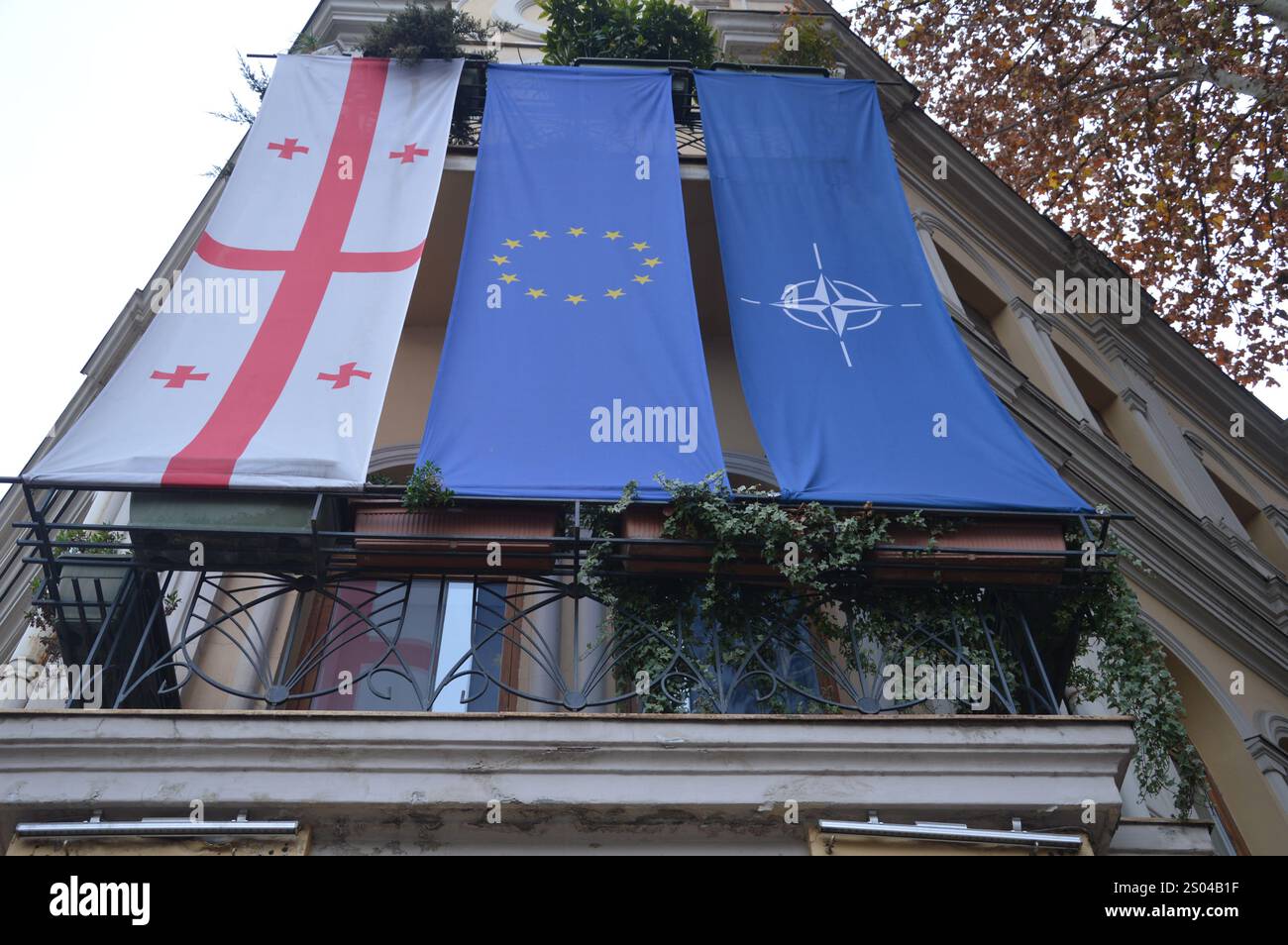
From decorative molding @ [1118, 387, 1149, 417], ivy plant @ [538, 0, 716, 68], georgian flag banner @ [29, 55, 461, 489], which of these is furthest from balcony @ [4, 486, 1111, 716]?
decorative molding @ [1118, 387, 1149, 417]

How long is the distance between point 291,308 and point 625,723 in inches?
132

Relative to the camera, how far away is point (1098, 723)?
5.84 m

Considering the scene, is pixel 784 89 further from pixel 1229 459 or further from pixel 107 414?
pixel 1229 459

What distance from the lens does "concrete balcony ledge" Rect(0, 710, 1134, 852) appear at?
5395 mm

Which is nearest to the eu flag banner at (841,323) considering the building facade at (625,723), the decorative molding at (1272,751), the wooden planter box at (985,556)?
the wooden planter box at (985,556)

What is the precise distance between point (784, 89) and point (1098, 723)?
228 inches

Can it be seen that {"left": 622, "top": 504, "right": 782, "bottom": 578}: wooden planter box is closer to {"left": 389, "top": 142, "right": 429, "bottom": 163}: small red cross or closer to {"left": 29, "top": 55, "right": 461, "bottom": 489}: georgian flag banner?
{"left": 29, "top": 55, "right": 461, "bottom": 489}: georgian flag banner

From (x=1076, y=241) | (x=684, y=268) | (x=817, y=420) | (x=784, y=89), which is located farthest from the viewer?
(x=1076, y=241)

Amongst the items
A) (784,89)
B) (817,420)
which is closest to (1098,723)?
(817,420)

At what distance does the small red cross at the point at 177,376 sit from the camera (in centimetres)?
691

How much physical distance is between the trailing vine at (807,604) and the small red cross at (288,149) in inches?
151

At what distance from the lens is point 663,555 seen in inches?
251

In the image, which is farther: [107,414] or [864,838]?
[107,414]

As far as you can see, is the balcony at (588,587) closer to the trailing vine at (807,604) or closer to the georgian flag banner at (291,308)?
the trailing vine at (807,604)
